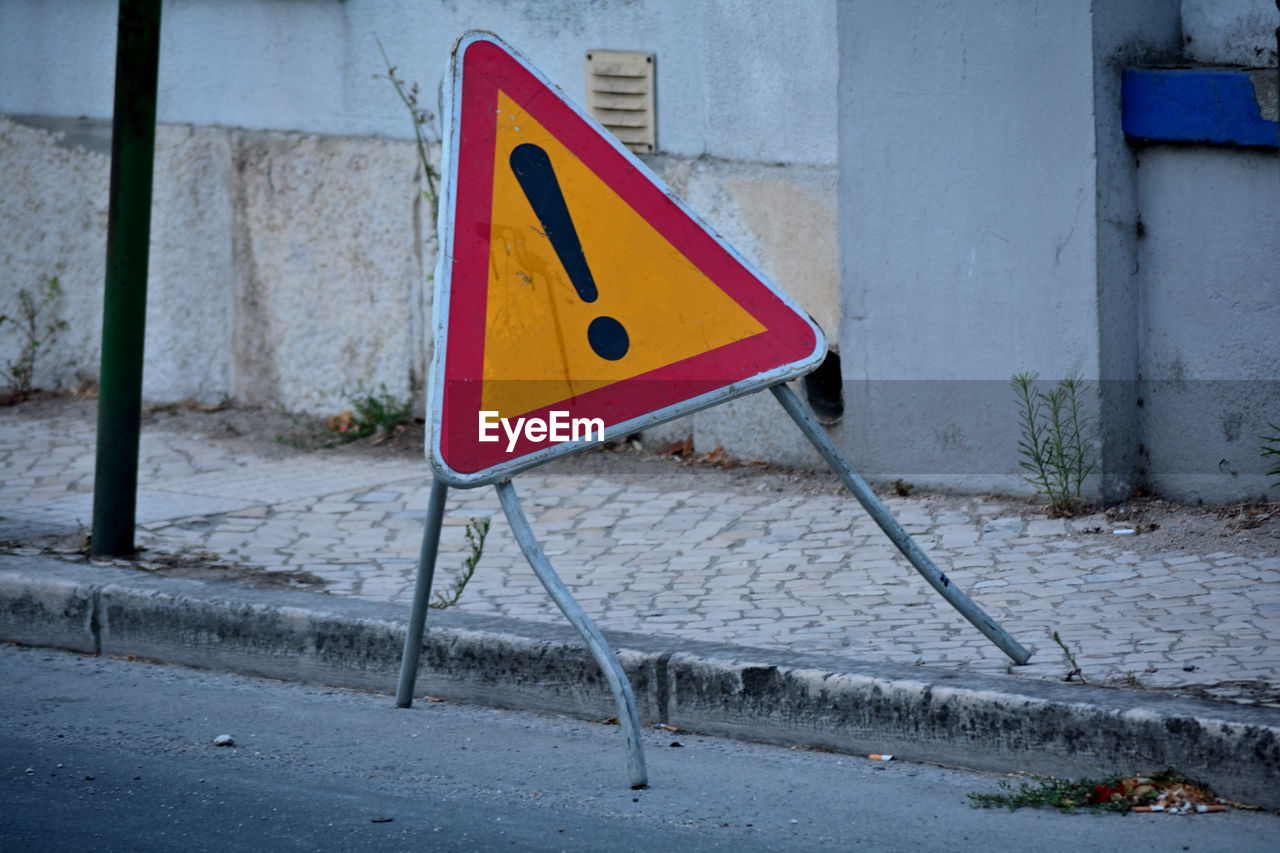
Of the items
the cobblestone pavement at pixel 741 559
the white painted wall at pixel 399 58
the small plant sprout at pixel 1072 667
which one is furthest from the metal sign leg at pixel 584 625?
the white painted wall at pixel 399 58

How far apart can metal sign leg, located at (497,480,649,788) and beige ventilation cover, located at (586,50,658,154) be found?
12.0 feet

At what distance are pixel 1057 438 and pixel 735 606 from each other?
58.8 inches

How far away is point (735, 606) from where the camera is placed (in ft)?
14.4

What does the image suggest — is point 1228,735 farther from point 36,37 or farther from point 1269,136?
point 36,37

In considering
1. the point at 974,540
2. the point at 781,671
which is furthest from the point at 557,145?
the point at 974,540

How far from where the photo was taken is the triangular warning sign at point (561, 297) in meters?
3.18

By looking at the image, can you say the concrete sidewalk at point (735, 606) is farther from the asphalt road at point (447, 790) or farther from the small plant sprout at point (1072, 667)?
the asphalt road at point (447, 790)

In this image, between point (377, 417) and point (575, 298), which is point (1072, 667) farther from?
point (377, 417)

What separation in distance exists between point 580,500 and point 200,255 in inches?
110

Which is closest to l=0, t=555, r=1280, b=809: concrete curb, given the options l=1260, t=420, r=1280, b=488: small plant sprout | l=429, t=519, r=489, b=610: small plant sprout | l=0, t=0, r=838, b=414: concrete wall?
l=429, t=519, r=489, b=610: small plant sprout

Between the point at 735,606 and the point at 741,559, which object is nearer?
the point at 735,606

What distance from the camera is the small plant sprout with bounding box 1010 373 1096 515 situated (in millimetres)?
5145

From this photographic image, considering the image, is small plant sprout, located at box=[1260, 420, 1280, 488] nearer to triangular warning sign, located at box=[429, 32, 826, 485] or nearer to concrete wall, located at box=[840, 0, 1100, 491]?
concrete wall, located at box=[840, 0, 1100, 491]

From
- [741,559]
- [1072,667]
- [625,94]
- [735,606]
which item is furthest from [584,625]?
[625,94]
